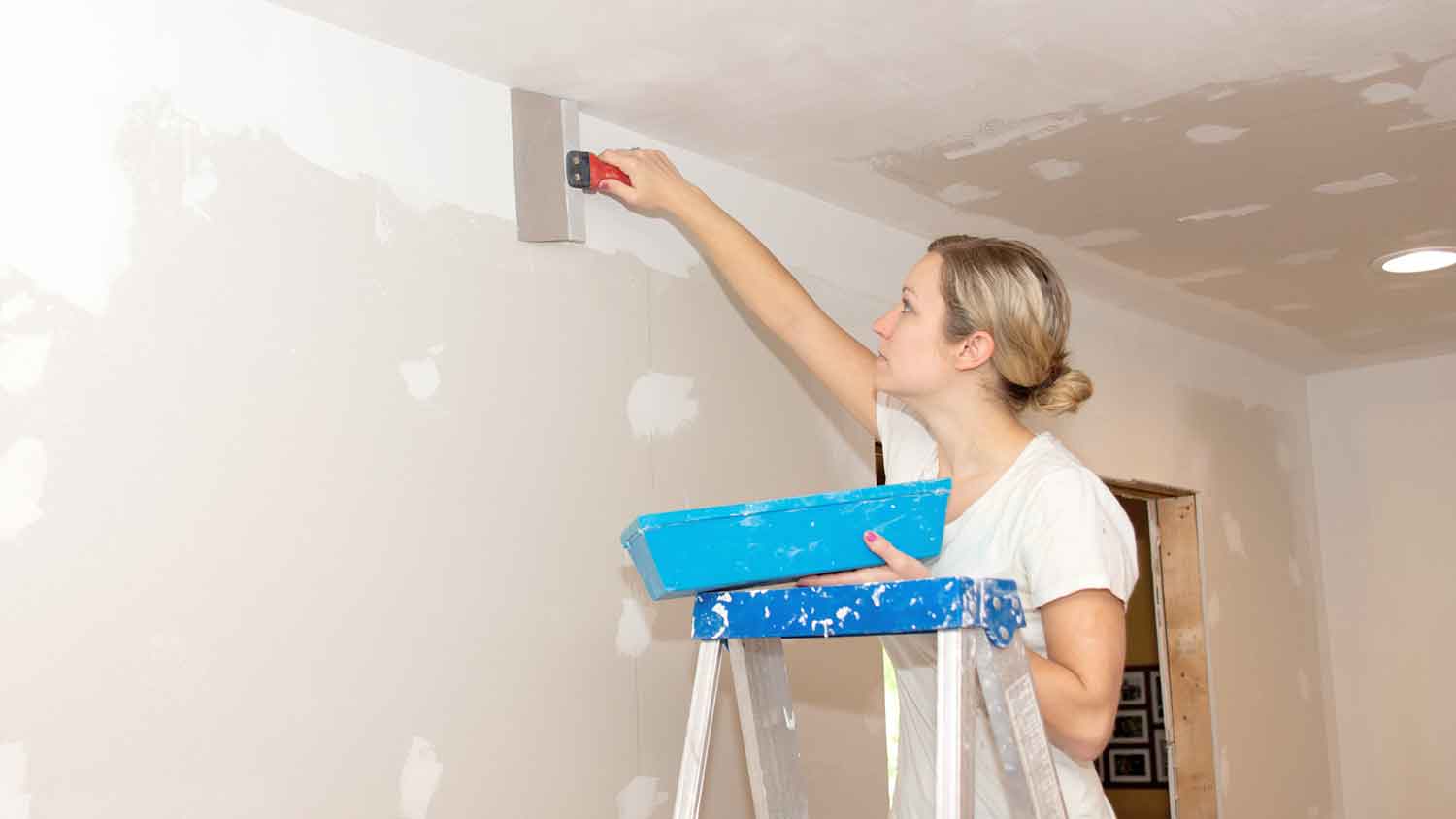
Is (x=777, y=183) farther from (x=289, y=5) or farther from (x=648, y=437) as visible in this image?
(x=289, y=5)

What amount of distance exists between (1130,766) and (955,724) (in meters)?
5.07

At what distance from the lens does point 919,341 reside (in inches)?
81.6

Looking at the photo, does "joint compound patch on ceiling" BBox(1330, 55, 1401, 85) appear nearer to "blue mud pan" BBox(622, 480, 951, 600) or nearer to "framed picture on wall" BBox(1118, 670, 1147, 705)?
"blue mud pan" BBox(622, 480, 951, 600)

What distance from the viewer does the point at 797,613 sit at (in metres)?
1.74

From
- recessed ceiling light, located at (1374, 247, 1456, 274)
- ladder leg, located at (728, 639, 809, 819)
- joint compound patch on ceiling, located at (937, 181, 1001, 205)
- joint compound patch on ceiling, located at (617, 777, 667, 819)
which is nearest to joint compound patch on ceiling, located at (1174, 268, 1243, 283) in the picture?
recessed ceiling light, located at (1374, 247, 1456, 274)

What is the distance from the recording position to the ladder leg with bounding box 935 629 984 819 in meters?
1.59

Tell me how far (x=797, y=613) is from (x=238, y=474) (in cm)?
98

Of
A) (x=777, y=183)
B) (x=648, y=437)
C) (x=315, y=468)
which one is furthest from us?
(x=777, y=183)

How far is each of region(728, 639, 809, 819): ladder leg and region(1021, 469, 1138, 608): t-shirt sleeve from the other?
38cm

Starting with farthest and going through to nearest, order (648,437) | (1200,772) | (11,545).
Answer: (1200,772)
(648,437)
(11,545)

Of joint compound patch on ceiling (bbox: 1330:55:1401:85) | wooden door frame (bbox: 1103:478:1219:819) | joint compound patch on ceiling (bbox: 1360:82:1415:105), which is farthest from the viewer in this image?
wooden door frame (bbox: 1103:478:1219:819)

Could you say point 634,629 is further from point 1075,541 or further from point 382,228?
point 1075,541

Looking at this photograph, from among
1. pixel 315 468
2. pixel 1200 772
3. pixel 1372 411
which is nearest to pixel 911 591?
pixel 315 468

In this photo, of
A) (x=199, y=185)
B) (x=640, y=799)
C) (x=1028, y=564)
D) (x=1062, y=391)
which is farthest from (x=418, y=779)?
(x=1062, y=391)
